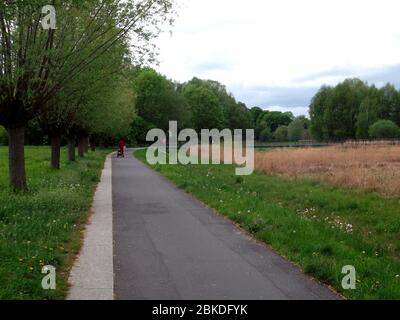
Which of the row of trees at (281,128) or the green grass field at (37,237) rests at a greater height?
the row of trees at (281,128)

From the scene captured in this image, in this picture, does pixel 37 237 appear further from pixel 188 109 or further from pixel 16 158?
pixel 188 109

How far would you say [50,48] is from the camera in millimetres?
14305

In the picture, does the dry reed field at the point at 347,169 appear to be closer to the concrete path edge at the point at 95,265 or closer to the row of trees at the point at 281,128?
the concrete path edge at the point at 95,265

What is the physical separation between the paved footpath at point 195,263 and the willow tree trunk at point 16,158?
3351 millimetres

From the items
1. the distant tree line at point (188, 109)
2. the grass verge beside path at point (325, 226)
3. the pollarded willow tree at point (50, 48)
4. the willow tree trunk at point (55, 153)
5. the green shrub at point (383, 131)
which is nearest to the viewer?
the grass verge beside path at point (325, 226)

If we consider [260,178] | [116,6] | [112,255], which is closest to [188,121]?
[260,178]

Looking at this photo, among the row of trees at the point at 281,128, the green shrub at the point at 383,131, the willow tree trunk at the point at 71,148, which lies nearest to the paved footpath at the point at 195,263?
the willow tree trunk at the point at 71,148

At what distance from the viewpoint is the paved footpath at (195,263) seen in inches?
270

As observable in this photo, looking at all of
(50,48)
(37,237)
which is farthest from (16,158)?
(37,237)

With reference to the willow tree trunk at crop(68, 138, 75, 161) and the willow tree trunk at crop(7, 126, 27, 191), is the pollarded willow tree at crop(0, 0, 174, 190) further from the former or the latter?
the willow tree trunk at crop(68, 138, 75, 161)

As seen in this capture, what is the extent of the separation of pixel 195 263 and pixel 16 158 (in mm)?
9017

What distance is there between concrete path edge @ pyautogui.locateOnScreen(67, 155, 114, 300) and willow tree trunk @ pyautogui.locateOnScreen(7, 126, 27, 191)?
10.2 ft
